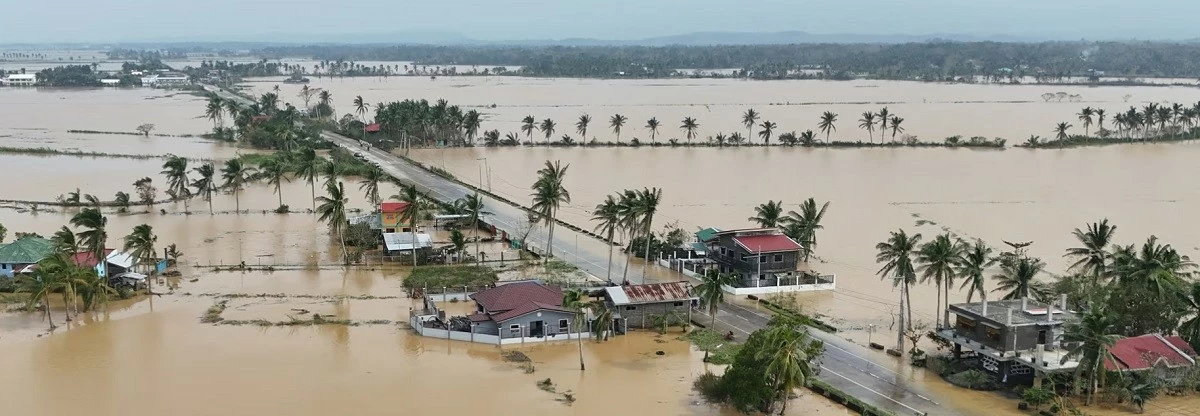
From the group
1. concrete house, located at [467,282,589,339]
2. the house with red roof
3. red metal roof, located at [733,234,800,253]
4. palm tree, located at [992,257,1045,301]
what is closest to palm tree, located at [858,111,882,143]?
the house with red roof

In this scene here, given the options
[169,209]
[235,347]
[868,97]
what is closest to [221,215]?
[169,209]

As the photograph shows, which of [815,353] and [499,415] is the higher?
[815,353]

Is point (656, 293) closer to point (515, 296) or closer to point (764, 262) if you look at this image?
point (515, 296)

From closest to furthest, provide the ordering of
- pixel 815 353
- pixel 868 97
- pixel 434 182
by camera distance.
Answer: pixel 815 353, pixel 434 182, pixel 868 97

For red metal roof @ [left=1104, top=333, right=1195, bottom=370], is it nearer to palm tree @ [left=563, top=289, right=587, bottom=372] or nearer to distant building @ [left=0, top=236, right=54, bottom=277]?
palm tree @ [left=563, top=289, right=587, bottom=372]

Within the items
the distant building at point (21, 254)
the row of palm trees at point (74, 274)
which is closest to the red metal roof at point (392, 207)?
the row of palm trees at point (74, 274)

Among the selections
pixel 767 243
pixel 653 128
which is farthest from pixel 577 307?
pixel 653 128

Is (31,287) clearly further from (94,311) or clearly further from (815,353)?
(815,353)
